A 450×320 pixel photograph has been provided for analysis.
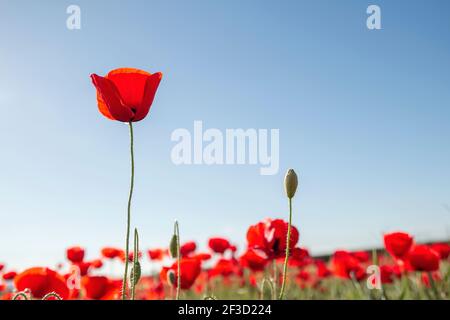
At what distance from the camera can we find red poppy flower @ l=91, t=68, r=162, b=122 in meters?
1.13

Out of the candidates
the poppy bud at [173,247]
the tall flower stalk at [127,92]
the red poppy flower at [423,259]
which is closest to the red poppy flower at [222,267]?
the red poppy flower at [423,259]

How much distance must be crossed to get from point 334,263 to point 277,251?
164 centimetres

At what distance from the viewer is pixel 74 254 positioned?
9.85 feet

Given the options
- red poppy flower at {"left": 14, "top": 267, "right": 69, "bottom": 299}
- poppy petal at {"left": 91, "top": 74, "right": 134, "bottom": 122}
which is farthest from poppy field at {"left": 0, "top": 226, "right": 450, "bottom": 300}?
poppy petal at {"left": 91, "top": 74, "right": 134, "bottom": 122}

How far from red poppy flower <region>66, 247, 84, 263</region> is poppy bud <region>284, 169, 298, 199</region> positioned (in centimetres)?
225

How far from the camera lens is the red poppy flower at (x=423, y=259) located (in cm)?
270

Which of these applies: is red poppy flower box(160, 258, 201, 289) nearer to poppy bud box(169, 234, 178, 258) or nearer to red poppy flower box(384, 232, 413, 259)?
poppy bud box(169, 234, 178, 258)

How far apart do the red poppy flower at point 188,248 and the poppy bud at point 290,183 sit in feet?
7.01

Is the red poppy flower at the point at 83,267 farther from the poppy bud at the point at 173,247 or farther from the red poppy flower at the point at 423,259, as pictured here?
the red poppy flower at the point at 423,259

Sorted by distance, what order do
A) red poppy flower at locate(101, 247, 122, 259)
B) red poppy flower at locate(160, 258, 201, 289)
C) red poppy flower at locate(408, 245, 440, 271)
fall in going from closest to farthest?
red poppy flower at locate(160, 258, 201, 289) → red poppy flower at locate(408, 245, 440, 271) → red poppy flower at locate(101, 247, 122, 259)

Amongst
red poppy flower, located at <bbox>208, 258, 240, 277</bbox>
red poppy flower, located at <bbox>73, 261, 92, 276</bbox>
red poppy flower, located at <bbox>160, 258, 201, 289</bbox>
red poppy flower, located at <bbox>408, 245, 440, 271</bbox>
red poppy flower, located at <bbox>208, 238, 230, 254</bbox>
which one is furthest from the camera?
red poppy flower, located at <bbox>208, 258, 240, 277</bbox>
